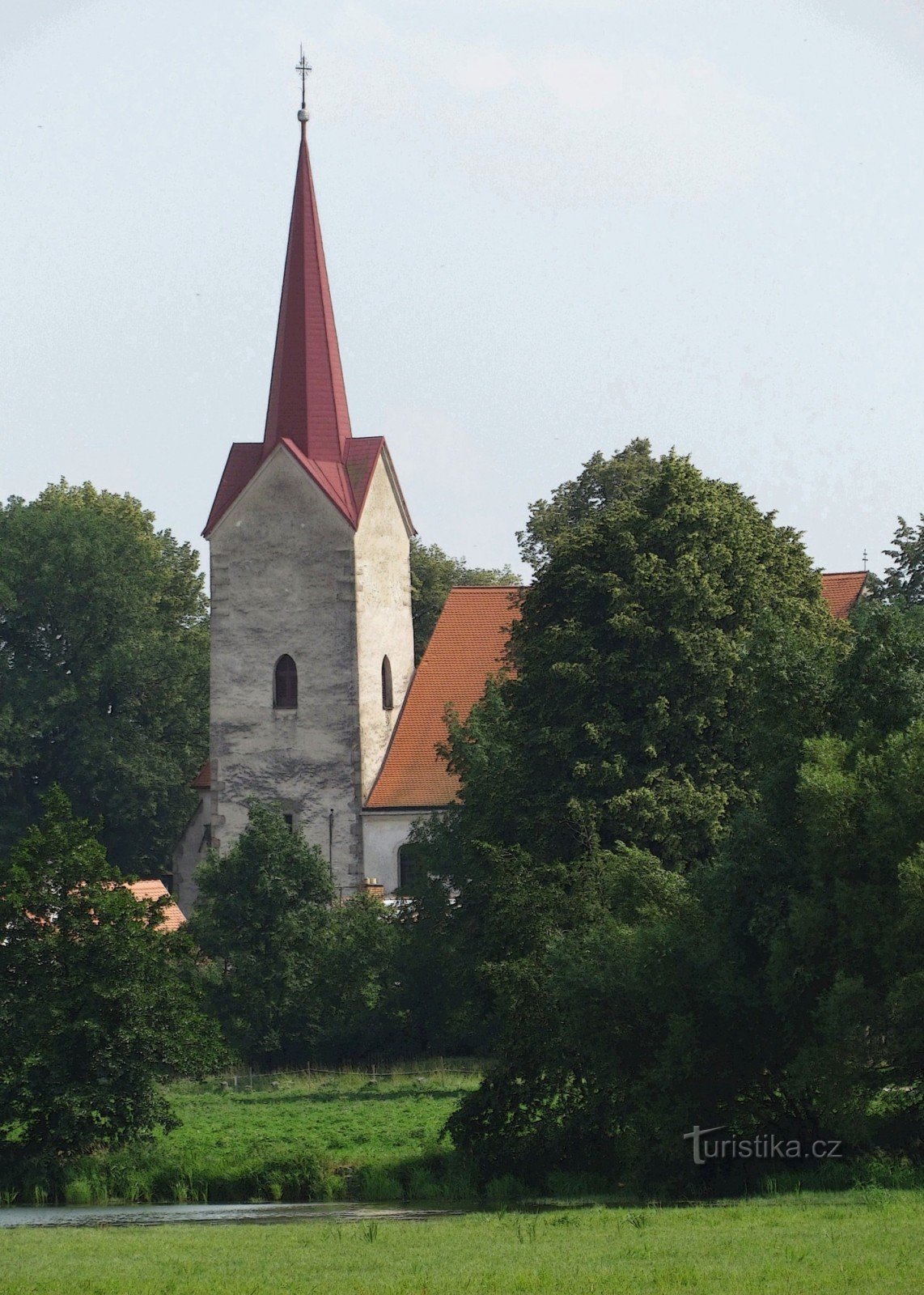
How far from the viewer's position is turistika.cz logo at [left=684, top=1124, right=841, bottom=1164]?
21.7 meters

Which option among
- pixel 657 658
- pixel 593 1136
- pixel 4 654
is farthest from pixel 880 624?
pixel 4 654

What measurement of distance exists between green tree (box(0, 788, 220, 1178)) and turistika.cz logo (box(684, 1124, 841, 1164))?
7.50 m

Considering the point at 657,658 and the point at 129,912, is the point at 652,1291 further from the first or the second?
the point at 657,658

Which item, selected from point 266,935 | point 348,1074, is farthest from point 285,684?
point 348,1074

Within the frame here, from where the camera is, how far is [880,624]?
22359 mm

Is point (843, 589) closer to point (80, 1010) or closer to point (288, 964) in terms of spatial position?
point (288, 964)

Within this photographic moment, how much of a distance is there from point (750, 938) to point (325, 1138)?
7.11 metres

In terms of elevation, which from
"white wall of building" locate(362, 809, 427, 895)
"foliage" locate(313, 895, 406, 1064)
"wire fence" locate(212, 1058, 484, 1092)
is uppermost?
"white wall of building" locate(362, 809, 427, 895)

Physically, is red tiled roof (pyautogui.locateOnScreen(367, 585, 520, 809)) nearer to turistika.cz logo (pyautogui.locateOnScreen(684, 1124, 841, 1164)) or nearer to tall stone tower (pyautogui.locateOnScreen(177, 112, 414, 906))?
tall stone tower (pyautogui.locateOnScreen(177, 112, 414, 906))

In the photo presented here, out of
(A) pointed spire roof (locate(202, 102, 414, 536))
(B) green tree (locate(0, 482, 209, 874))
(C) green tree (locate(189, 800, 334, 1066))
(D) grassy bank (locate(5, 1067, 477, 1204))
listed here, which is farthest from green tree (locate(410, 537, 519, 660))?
(D) grassy bank (locate(5, 1067, 477, 1204))

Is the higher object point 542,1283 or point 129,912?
point 129,912

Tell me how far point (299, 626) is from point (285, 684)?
139 centimetres

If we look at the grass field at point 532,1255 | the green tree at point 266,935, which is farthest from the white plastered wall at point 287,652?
the grass field at point 532,1255

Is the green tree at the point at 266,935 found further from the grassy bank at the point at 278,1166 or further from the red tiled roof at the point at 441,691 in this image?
the grassy bank at the point at 278,1166
